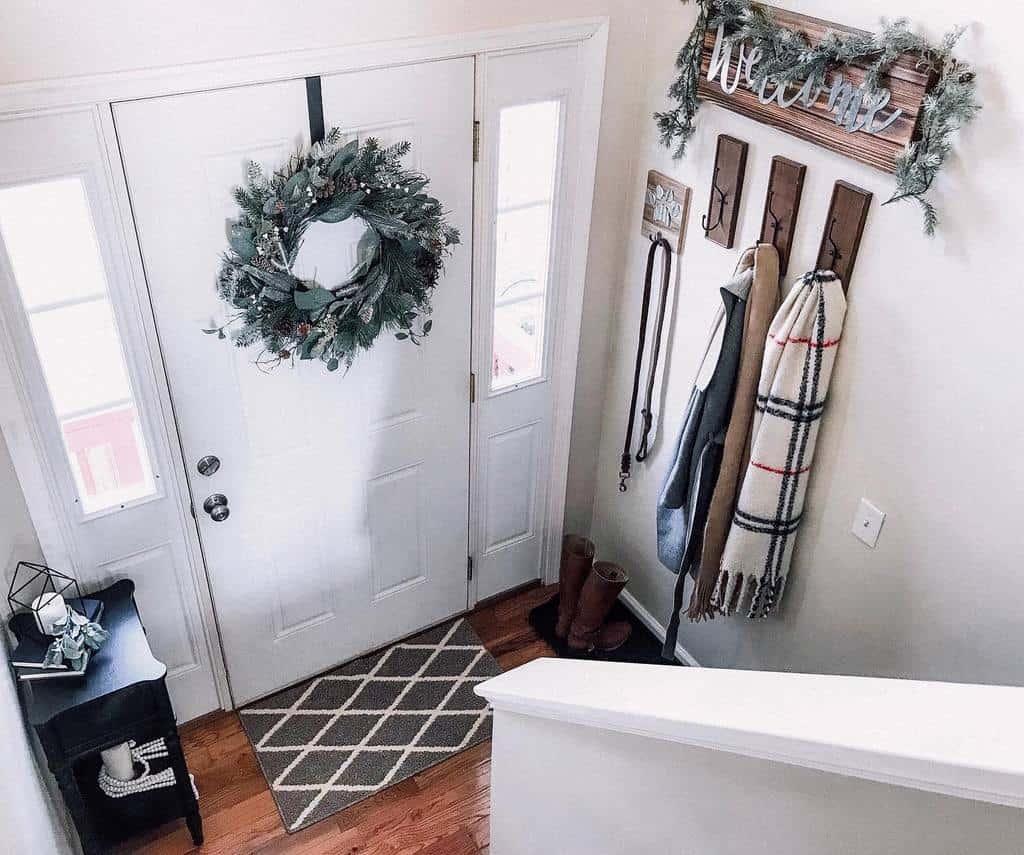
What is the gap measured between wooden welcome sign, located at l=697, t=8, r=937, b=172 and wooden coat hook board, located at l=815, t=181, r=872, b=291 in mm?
88

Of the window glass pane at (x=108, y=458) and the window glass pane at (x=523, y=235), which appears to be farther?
the window glass pane at (x=523, y=235)

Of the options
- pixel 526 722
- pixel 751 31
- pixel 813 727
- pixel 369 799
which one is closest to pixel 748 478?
pixel 526 722

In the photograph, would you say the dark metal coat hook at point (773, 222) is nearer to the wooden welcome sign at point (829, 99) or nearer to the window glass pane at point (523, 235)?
the wooden welcome sign at point (829, 99)

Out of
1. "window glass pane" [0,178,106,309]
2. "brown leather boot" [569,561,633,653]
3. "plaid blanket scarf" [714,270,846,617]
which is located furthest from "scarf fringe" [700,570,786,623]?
"window glass pane" [0,178,106,309]

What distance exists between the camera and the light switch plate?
2195 millimetres

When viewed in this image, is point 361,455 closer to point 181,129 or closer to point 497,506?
point 497,506

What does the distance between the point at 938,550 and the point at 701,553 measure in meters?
0.67

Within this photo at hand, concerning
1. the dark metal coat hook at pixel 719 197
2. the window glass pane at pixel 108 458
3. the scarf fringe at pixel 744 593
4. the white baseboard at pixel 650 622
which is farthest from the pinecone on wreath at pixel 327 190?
the white baseboard at pixel 650 622

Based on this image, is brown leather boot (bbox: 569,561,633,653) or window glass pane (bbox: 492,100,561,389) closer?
window glass pane (bbox: 492,100,561,389)

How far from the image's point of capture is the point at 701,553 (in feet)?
8.45

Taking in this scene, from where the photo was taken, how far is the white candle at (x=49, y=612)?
2145mm

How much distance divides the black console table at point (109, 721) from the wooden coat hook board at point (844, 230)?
6.05 feet

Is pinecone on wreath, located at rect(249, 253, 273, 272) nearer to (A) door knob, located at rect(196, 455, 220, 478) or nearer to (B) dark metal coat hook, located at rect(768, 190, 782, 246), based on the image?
(A) door knob, located at rect(196, 455, 220, 478)

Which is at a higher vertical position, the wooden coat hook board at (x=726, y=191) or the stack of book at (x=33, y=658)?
the wooden coat hook board at (x=726, y=191)
